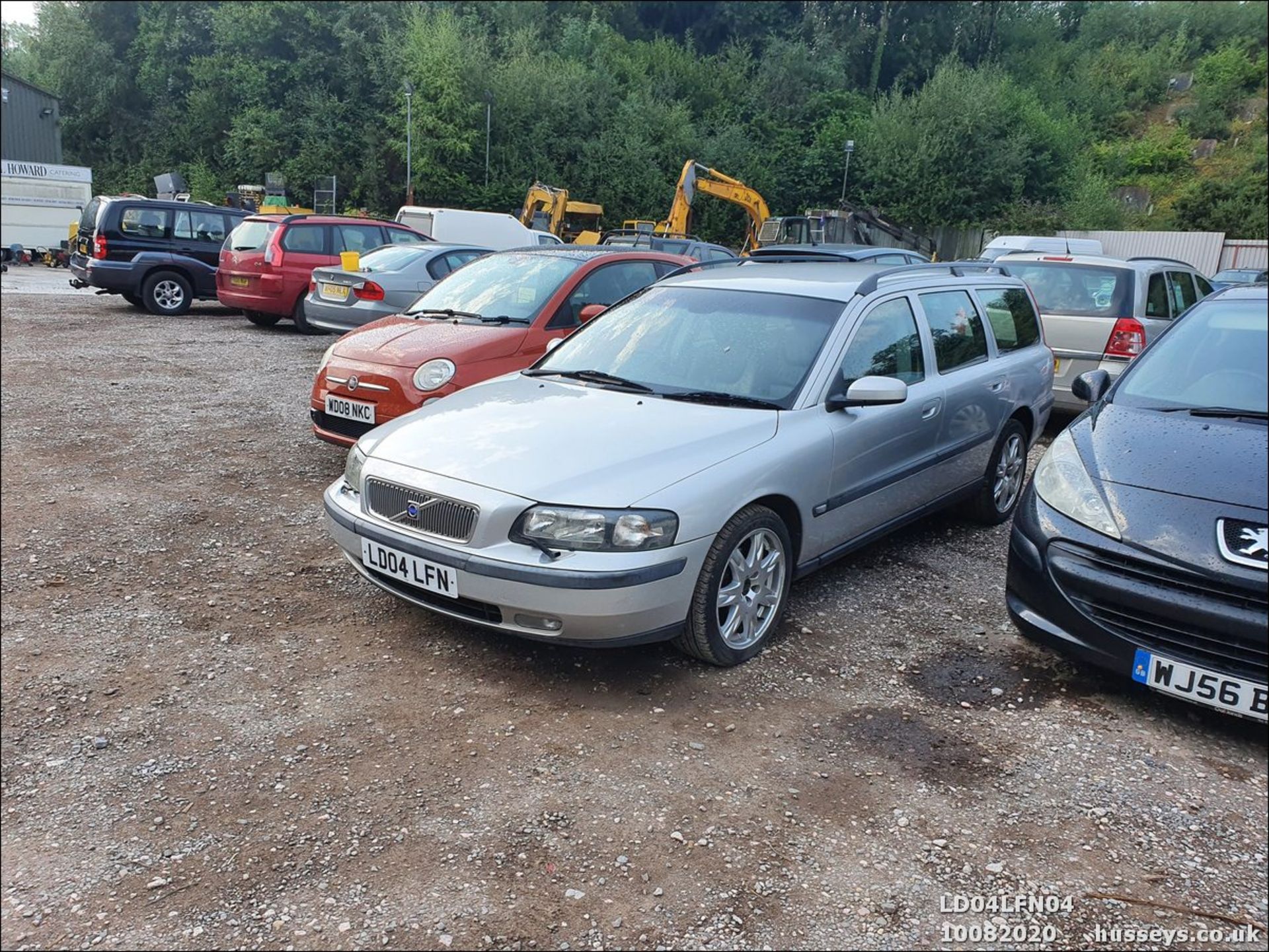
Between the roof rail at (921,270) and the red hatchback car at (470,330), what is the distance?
6.86 feet

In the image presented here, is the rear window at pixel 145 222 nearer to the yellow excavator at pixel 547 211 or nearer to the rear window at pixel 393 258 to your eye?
the rear window at pixel 393 258

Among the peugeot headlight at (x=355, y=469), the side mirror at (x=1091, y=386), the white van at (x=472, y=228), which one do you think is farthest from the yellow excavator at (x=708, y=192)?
the peugeot headlight at (x=355, y=469)

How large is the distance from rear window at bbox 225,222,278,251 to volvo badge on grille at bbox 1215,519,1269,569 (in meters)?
12.4

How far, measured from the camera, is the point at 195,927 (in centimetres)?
229

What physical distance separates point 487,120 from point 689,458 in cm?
3636

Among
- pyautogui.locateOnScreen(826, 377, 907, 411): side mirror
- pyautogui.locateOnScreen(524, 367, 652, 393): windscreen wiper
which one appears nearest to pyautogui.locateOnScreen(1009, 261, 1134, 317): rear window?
pyautogui.locateOnScreen(826, 377, 907, 411): side mirror

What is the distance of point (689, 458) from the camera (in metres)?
3.65

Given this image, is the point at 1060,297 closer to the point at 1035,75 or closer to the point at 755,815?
the point at 755,815

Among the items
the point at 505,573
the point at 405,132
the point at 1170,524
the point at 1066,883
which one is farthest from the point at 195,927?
the point at 405,132

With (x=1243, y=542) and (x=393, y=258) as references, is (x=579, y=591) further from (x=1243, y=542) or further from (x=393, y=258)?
(x=393, y=258)

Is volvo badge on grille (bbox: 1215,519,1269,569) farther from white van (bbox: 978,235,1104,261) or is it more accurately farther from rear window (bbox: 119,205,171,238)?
rear window (bbox: 119,205,171,238)

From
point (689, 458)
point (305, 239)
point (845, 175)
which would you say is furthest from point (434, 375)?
point (845, 175)

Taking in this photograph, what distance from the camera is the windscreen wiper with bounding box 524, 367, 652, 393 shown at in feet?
14.4

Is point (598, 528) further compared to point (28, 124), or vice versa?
point (28, 124)
